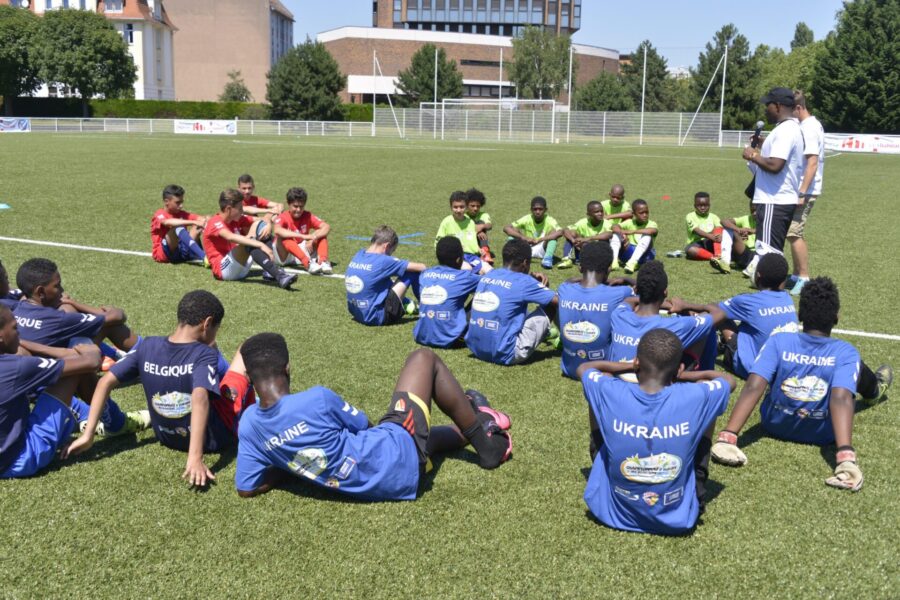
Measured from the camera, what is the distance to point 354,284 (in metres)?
Result: 8.29

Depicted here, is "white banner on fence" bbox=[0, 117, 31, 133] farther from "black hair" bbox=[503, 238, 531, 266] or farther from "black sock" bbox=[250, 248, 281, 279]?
"black hair" bbox=[503, 238, 531, 266]

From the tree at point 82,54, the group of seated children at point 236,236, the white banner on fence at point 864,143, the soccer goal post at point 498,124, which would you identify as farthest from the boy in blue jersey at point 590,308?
the tree at point 82,54

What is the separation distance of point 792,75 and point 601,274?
11482cm

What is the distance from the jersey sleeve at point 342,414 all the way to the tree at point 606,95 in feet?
285

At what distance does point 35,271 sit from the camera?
5.67 m

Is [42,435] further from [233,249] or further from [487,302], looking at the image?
[233,249]

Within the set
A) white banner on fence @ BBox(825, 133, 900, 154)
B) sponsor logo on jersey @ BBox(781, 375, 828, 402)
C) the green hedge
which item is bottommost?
sponsor logo on jersey @ BBox(781, 375, 828, 402)

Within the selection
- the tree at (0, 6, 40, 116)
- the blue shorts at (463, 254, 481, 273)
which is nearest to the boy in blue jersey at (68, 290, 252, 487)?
the blue shorts at (463, 254, 481, 273)

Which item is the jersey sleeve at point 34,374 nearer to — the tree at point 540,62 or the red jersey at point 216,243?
the red jersey at point 216,243

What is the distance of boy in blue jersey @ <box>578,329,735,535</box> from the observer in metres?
4.08

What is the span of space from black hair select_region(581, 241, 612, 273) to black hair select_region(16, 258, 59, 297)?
415cm

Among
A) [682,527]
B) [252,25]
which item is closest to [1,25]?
[252,25]

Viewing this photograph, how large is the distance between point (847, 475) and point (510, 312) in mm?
3109

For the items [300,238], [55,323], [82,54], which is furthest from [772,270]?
[82,54]
